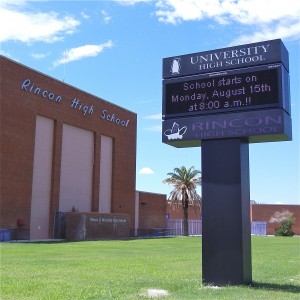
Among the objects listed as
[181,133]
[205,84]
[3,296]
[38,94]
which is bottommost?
[3,296]

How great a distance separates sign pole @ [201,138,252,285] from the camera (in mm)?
11711

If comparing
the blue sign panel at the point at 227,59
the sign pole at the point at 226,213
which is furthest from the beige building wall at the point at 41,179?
the sign pole at the point at 226,213

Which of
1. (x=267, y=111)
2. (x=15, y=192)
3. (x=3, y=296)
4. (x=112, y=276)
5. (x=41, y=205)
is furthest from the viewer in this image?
(x=41, y=205)

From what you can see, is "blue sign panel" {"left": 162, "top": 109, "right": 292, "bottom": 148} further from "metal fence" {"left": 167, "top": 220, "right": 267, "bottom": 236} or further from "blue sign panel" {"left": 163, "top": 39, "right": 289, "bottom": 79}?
"metal fence" {"left": 167, "top": 220, "right": 267, "bottom": 236}

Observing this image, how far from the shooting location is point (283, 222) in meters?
83.6

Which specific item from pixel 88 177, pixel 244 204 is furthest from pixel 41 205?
pixel 244 204

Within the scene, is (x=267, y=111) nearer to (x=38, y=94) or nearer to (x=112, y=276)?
(x=112, y=276)

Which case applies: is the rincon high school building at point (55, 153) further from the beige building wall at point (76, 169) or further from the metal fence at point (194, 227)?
the metal fence at point (194, 227)

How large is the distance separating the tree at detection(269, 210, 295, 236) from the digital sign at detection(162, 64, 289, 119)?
71.2m

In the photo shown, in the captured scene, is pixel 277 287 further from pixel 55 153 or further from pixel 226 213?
pixel 55 153

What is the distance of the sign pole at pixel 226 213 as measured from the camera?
1171 centimetres

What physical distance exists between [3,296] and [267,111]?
23.8 feet

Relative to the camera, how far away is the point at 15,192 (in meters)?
43.1

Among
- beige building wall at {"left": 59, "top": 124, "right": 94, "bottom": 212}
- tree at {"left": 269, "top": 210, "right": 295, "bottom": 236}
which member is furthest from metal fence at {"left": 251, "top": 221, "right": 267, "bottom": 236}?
beige building wall at {"left": 59, "top": 124, "right": 94, "bottom": 212}
